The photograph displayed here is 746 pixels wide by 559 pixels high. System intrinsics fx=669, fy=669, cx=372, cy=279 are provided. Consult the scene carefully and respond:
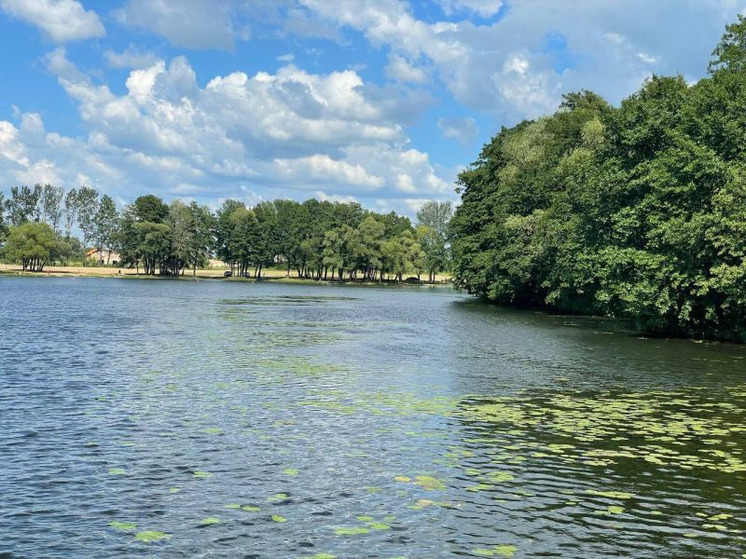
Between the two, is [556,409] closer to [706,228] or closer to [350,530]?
[350,530]

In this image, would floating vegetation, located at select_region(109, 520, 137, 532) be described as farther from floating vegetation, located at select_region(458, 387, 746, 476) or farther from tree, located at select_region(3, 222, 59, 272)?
tree, located at select_region(3, 222, 59, 272)

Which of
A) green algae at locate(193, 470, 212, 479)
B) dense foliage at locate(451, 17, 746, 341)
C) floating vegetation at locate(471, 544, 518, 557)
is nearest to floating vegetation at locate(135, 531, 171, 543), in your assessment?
green algae at locate(193, 470, 212, 479)

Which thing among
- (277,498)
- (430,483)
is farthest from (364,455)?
(277,498)

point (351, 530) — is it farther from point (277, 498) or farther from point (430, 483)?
point (430, 483)

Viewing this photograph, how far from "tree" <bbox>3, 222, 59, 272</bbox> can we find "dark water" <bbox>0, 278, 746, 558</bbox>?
17189cm

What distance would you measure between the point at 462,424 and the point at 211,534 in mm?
10563

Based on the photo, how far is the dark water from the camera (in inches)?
463

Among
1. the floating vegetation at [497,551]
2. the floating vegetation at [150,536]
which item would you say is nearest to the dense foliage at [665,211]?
the floating vegetation at [497,551]

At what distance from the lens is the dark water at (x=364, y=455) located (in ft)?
38.6

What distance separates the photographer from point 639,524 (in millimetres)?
12539

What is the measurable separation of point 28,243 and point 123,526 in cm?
20072

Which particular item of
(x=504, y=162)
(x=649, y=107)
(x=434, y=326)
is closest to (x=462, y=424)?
(x=434, y=326)

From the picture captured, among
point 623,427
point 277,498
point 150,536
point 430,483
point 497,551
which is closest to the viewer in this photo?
point 497,551

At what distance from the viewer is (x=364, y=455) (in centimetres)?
1697
